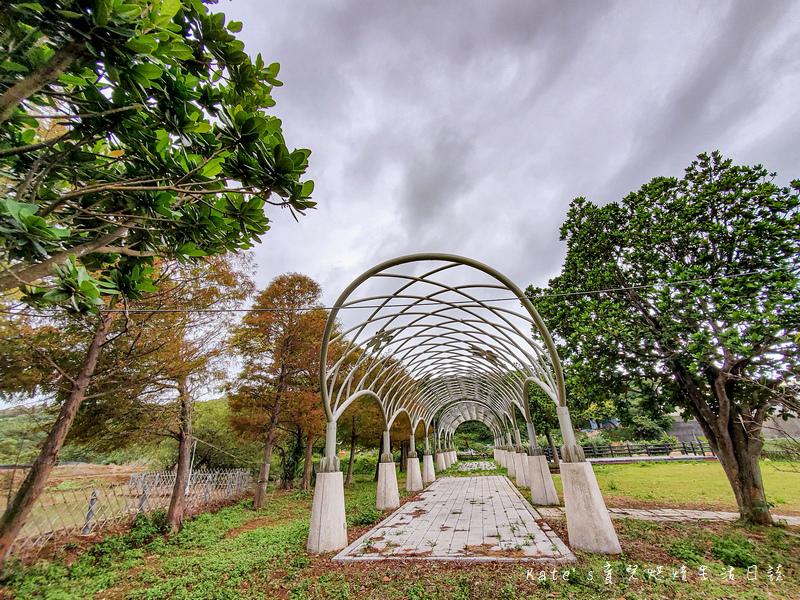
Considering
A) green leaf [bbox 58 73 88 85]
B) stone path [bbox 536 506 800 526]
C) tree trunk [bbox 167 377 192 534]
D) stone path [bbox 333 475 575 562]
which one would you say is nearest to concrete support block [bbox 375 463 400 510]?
stone path [bbox 333 475 575 562]

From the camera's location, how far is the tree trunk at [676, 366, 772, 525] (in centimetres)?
728

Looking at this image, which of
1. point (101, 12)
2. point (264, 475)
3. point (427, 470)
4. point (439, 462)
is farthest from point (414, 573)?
point (439, 462)

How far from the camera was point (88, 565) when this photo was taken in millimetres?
6664

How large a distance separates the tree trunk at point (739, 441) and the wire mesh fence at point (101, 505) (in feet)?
51.9

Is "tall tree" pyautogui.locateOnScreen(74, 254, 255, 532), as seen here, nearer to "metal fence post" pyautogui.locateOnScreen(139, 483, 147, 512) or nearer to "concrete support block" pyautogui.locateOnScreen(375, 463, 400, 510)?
"metal fence post" pyautogui.locateOnScreen(139, 483, 147, 512)

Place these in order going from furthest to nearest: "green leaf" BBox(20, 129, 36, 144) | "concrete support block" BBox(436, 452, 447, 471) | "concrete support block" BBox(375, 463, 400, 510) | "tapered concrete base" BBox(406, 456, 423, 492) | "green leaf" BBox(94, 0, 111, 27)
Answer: "concrete support block" BBox(436, 452, 447, 471), "tapered concrete base" BBox(406, 456, 423, 492), "concrete support block" BBox(375, 463, 400, 510), "green leaf" BBox(20, 129, 36, 144), "green leaf" BBox(94, 0, 111, 27)

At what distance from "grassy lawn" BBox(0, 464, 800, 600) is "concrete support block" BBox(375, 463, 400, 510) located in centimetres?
389

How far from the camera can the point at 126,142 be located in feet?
6.05

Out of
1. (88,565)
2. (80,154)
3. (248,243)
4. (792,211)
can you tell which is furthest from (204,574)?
(792,211)

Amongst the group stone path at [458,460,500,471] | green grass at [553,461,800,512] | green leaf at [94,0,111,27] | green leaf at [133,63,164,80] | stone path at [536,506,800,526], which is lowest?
stone path at [458,460,500,471]

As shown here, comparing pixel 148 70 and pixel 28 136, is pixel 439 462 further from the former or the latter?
pixel 148 70

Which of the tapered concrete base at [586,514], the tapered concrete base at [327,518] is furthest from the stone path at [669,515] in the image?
the tapered concrete base at [327,518]

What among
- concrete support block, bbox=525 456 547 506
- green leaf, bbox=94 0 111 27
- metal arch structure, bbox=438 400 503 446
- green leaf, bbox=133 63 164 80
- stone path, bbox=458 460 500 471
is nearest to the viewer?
green leaf, bbox=94 0 111 27

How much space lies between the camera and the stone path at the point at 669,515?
8.18 meters
